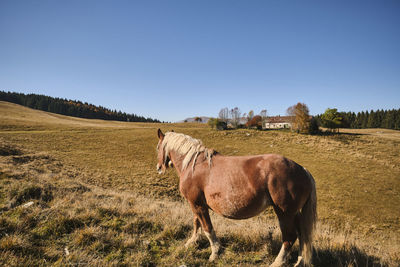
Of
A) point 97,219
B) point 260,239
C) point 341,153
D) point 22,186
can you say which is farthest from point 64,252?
point 341,153

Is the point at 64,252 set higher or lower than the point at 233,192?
lower

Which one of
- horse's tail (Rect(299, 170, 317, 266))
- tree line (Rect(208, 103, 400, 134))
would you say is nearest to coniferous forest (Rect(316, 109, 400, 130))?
tree line (Rect(208, 103, 400, 134))

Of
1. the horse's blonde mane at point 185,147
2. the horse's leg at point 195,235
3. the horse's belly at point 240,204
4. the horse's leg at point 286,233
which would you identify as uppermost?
the horse's blonde mane at point 185,147

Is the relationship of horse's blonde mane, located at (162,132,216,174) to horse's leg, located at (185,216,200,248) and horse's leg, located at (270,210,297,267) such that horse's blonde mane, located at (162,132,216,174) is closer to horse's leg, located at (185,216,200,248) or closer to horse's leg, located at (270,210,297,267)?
horse's leg, located at (185,216,200,248)

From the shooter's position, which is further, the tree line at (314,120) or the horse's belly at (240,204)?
the tree line at (314,120)

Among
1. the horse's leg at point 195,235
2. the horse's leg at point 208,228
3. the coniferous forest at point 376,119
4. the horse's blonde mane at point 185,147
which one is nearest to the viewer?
the horse's leg at point 208,228

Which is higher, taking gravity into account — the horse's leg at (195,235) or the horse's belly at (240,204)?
the horse's belly at (240,204)

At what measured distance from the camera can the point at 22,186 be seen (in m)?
5.24

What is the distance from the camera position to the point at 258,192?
271 cm

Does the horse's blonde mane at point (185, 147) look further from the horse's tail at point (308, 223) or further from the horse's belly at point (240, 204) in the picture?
the horse's tail at point (308, 223)

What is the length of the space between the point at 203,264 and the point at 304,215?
78.1 inches

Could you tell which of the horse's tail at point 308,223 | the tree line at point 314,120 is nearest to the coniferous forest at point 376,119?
the tree line at point 314,120

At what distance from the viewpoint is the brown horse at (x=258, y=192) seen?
268 centimetres

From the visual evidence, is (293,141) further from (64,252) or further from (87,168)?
(64,252)
